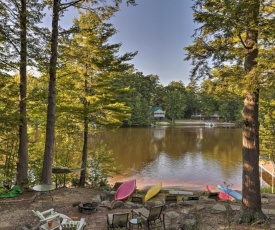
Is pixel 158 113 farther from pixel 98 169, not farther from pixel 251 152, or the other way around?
pixel 251 152

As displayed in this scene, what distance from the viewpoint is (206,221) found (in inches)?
218

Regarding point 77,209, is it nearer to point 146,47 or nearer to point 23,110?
point 23,110

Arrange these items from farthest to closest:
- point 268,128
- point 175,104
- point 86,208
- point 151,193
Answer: point 175,104 → point 268,128 → point 151,193 → point 86,208

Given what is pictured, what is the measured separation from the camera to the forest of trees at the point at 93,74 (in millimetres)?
Result: 5250

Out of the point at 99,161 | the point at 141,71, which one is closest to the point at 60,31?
the point at 99,161

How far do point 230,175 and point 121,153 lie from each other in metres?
11.2

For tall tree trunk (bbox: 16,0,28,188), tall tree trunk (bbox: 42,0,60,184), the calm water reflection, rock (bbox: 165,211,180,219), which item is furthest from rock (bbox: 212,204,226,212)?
the calm water reflection

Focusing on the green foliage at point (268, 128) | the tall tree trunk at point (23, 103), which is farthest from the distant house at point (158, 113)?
the tall tree trunk at point (23, 103)

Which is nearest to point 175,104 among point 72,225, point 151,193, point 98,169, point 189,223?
point 98,169

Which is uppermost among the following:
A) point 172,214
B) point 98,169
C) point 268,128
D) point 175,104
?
point 175,104

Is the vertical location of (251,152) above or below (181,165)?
above

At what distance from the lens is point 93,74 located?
11.2 metres

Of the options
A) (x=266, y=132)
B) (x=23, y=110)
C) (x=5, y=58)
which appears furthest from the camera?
(x=266, y=132)

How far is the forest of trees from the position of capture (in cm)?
525
